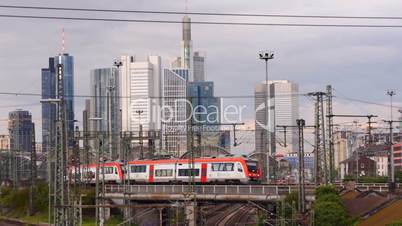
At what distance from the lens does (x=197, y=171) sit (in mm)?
61844

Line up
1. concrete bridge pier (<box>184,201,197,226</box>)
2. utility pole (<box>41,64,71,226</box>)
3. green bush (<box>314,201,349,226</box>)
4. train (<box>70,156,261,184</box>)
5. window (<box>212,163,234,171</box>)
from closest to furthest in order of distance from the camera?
1. utility pole (<box>41,64,71,226</box>)
2. green bush (<box>314,201,349,226</box>)
3. concrete bridge pier (<box>184,201,197,226</box>)
4. train (<box>70,156,261,184</box>)
5. window (<box>212,163,234,171</box>)

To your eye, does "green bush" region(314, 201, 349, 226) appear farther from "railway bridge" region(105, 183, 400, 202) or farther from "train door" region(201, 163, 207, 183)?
"train door" region(201, 163, 207, 183)

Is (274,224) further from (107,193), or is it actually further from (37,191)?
(37,191)

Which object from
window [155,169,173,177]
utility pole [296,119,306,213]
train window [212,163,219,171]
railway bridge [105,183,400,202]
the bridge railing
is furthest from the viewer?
window [155,169,173,177]

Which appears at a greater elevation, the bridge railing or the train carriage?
the train carriage

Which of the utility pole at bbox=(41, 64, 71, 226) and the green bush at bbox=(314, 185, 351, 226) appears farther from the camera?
the green bush at bbox=(314, 185, 351, 226)

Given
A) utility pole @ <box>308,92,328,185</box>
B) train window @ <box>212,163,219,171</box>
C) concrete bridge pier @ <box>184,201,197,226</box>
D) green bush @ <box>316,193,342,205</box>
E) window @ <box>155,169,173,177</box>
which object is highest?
utility pole @ <box>308,92,328,185</box>

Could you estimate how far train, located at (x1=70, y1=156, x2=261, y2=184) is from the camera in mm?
59281

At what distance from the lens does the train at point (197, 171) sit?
5928cm

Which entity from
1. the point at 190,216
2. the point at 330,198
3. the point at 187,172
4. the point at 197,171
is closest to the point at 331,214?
the point at 330,198

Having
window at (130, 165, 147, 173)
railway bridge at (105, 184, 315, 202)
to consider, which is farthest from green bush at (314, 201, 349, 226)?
window at (130, 165, 147, 173)

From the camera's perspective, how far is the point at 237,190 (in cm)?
5344

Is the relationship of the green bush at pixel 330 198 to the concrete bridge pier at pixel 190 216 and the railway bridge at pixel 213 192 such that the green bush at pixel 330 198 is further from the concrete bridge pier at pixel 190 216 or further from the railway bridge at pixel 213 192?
the concrete bridge pier at pixel 190 216

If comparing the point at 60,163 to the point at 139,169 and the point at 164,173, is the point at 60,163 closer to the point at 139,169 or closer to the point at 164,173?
the point at 164,173
